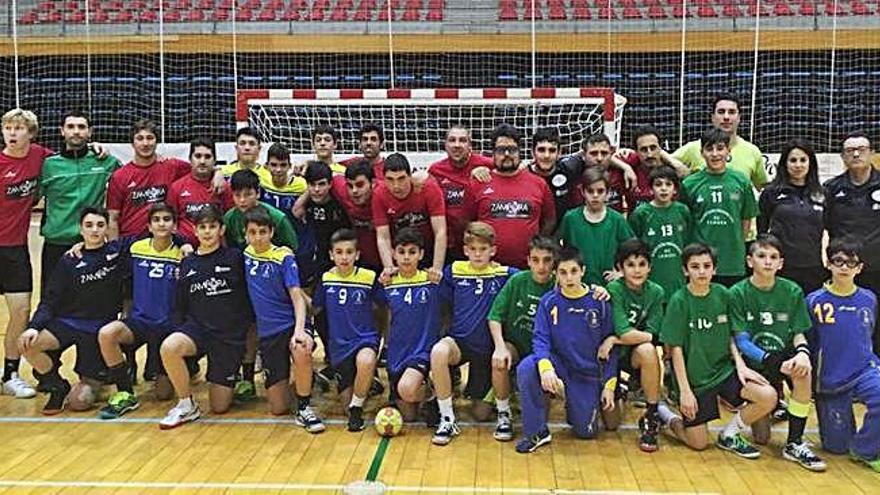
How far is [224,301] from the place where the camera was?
4.66 meters

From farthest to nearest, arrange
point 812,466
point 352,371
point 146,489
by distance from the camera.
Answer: point 352,371 < point 812,466 < point 146,489

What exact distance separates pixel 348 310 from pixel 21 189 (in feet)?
7.17

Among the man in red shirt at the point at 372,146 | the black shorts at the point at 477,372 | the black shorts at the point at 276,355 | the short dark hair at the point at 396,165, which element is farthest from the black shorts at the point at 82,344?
the black shorts at the point at 477,372

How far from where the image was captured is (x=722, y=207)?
15.8 feet

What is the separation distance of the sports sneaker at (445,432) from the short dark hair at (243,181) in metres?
1.63

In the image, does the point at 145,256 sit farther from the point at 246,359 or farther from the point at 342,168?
the point at 342,168

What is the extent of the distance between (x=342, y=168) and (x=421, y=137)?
3.61 meters

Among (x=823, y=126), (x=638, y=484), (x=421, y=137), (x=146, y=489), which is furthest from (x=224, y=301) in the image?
(x=823, y=126)

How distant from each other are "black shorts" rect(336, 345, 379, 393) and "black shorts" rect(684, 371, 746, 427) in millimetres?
1647

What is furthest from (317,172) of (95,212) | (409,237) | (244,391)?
(244,391)

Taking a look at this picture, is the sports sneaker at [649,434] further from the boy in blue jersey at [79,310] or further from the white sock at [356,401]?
the boy in blue jersey at [79,310]

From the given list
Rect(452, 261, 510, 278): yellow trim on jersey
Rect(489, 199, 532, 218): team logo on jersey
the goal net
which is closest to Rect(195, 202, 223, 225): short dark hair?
Rect(452, 261, 510, 278): yellow trim on jersey

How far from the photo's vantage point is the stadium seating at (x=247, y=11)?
12477mm

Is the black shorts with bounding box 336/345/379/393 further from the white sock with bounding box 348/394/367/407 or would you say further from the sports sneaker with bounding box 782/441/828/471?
the sports sneaker with bounding box 782/441/828/471
